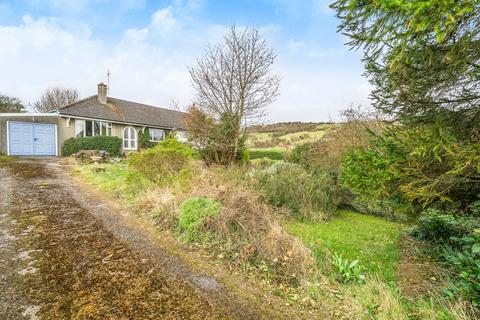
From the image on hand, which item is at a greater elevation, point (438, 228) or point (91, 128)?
point (91, 128)

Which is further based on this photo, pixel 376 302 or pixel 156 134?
pixel 156 134

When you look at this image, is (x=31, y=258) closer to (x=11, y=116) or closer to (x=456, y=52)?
(x=456, y=52)

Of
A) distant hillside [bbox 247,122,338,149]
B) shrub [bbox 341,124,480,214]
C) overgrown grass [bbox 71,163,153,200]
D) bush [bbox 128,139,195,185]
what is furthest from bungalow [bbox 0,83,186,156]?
shrub [bbox 341,124,480,214]

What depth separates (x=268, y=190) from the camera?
22.1ft

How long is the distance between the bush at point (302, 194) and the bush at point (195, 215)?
197 centimetres

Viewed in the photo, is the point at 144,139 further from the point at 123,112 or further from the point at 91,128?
the point at 91,128

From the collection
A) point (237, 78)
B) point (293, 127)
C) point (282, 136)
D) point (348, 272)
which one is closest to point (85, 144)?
point (237, 78)

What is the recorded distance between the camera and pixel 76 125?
1834cm

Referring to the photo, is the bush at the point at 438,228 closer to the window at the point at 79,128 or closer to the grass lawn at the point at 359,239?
the grass lawn at the point at 359,239

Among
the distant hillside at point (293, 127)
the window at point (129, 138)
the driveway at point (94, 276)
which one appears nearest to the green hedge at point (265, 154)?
the distant hillside at point (293, 127)

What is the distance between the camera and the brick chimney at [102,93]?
821 inches

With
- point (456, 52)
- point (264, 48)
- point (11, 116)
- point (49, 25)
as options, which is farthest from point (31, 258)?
point (11, 116)

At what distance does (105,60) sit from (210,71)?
58.2 feet

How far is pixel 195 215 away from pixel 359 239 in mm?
3684
